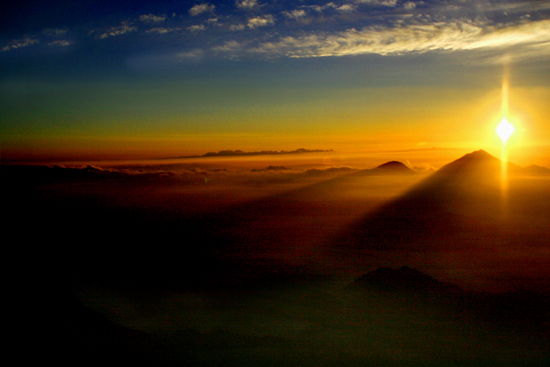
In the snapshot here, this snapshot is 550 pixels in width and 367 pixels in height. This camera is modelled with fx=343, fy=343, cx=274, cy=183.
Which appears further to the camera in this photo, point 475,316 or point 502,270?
point 502,270

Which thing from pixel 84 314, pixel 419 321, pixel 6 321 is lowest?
pixel 419 321

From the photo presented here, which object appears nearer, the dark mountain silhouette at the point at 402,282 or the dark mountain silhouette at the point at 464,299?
the dark mountain silhouette at the point at 464,299

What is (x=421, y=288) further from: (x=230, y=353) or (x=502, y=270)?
(x=502, y=270)

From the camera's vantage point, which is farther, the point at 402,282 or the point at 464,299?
the point at 402,282

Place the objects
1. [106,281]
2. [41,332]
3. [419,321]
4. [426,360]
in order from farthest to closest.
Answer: [106,281]
[419,321]
[426,360]
[41,332]

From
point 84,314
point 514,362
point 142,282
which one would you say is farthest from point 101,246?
point 514,362

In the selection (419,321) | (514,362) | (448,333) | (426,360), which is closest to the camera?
(426,360)

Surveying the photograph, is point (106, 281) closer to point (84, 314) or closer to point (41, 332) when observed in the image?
point (84, 314)

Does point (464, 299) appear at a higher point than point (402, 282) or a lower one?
lower

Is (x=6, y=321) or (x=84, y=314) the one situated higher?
(x=6, y=321)

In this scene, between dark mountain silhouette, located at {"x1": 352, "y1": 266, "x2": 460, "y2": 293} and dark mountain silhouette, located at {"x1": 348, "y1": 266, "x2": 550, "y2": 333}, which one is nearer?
dark mountain silhouette, located at {"x1": 348, "y1": 266, "x2": 550, "y2": 333}
